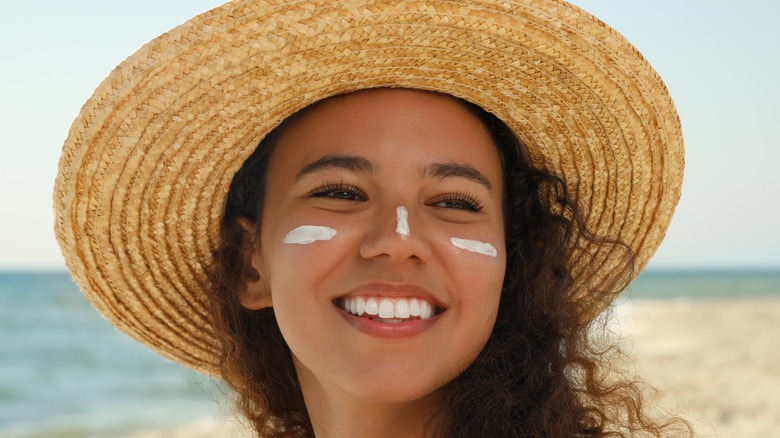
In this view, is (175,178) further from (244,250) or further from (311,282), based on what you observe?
(311,282)

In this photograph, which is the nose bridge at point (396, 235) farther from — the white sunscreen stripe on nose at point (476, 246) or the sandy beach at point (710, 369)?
the sandy beach at point (710, 369)

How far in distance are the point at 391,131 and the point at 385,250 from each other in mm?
348

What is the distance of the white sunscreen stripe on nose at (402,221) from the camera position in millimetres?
2277

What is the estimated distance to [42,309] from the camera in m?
27.8

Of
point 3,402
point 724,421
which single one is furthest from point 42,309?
point 724,421

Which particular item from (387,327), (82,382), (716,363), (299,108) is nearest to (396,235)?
(387,327)

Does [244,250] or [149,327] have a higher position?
[244,250]

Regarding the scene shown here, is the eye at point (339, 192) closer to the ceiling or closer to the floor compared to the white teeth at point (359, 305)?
closer to the ceiling

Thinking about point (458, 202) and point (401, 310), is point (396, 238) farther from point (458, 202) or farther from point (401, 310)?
point (458, 202)

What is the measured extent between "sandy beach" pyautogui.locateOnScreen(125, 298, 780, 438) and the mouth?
87 centimetres

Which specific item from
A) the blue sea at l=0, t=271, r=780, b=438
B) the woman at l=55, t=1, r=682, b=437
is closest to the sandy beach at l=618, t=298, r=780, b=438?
the woman at l=55, t=1, r=682, b=437

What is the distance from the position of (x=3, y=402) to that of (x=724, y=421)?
11003 millimetres

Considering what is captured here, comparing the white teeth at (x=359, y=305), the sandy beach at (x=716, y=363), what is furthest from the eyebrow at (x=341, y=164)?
the sandy beach at (x=716, y=363)

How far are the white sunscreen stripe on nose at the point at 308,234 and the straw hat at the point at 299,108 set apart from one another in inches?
13.3
